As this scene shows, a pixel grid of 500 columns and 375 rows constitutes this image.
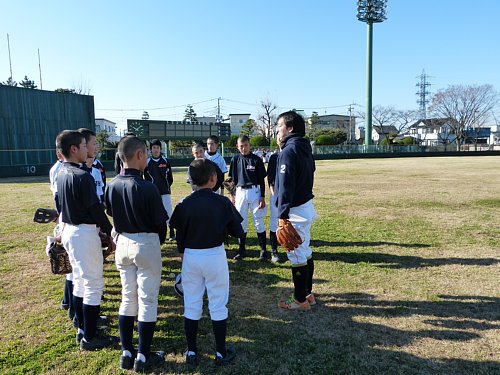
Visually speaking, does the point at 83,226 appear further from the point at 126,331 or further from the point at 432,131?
the point at 432,131

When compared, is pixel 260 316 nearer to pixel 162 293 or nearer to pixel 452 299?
pixel 162 293

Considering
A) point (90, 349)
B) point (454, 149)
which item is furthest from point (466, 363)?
point (454, 149)

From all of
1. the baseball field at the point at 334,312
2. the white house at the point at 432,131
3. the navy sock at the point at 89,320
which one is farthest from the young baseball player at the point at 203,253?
the white house at the point at 432,131

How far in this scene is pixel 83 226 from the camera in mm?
3225

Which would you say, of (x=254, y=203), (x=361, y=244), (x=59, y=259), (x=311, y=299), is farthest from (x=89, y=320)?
(x=361, y=244)

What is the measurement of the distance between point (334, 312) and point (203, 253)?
187 cm

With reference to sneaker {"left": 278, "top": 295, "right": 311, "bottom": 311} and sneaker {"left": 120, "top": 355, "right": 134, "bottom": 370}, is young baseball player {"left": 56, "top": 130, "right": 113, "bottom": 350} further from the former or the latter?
sneaker {"left": 278, "top": 295, "right": 311, "bottom": 311}

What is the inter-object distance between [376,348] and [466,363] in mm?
715

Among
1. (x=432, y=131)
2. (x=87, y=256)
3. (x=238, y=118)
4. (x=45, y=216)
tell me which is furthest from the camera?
(x=238, y=118)

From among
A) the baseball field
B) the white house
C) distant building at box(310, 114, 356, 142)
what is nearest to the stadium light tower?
the white house

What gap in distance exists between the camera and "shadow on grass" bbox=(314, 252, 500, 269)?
5.57m

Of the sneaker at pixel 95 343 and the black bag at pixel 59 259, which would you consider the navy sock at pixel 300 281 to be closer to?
the sneaker at pixel 95 343

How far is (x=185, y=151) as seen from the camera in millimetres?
38062

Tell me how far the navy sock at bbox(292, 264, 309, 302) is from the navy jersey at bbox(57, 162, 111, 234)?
80.8 inches
